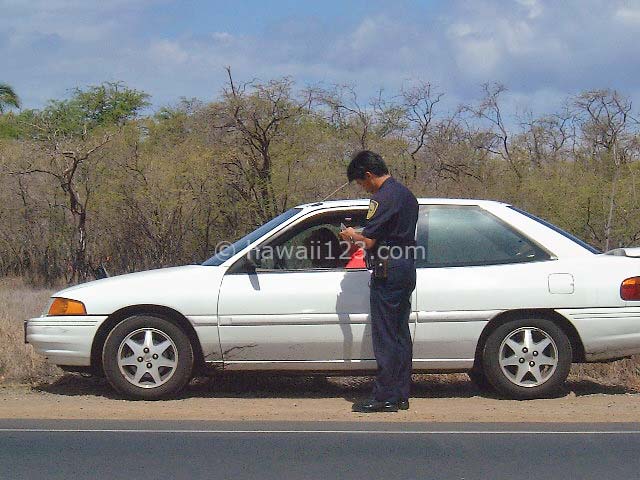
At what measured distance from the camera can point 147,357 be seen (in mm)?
7590

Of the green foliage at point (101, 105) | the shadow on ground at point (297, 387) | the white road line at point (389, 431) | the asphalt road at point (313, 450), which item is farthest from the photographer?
the green foliage at point (101, 105)

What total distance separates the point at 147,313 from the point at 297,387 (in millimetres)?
1664

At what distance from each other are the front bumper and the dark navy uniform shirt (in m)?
2.34

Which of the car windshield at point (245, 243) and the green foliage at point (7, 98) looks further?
the green foliage at point (7, 98)

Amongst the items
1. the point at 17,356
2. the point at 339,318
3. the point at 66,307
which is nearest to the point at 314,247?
the point at 339,318

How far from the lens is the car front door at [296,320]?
7.46m

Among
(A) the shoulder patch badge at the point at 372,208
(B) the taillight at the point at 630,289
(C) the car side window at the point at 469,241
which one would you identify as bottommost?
(B) the taillight at the point at 630,289

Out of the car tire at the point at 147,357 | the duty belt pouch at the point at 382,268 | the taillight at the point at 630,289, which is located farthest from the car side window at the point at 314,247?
the taillight at the point at 630,289

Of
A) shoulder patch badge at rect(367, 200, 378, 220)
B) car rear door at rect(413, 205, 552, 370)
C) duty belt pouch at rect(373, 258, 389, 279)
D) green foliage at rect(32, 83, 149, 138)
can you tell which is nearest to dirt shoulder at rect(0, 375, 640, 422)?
car rear door at rect(413, 205, 552, 370)

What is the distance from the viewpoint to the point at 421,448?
6180 millimetres

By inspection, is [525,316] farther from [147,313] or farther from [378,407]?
[147,313]

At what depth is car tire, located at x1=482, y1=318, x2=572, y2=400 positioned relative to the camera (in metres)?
7.54

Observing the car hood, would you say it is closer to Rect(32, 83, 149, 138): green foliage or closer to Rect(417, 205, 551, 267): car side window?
Rect(417, 205, 551, 267): car side window

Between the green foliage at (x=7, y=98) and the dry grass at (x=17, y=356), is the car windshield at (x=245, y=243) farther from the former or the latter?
the green foliage at (x=7, y=98)
